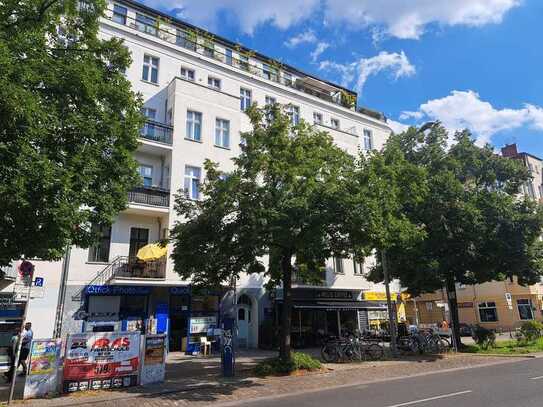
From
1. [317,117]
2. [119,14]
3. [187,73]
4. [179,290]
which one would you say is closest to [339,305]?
[179,290]

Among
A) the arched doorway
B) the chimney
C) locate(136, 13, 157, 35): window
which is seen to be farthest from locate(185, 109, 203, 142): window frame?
the chimney

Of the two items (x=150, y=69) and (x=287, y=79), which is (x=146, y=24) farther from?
(x=287, y=79)

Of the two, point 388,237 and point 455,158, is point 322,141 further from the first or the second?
point 455,158

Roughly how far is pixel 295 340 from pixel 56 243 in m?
17.9

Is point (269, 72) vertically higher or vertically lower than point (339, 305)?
higher

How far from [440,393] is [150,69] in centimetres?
2290

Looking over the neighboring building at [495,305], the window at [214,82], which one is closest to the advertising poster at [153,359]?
the window at [214,82]

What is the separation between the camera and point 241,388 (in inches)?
467

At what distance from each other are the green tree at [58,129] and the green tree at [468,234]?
13616mm

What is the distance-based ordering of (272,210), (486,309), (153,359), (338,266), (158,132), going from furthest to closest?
(486,309) < (338,266) < (158,132) < (272,210) < (153,359)

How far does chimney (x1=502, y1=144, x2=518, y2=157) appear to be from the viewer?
2009 inches

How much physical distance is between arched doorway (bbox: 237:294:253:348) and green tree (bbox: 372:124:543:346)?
8.60 m

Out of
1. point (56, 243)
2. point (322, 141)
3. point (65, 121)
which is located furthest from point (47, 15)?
point (322, 141)

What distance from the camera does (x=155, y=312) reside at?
837 inches
